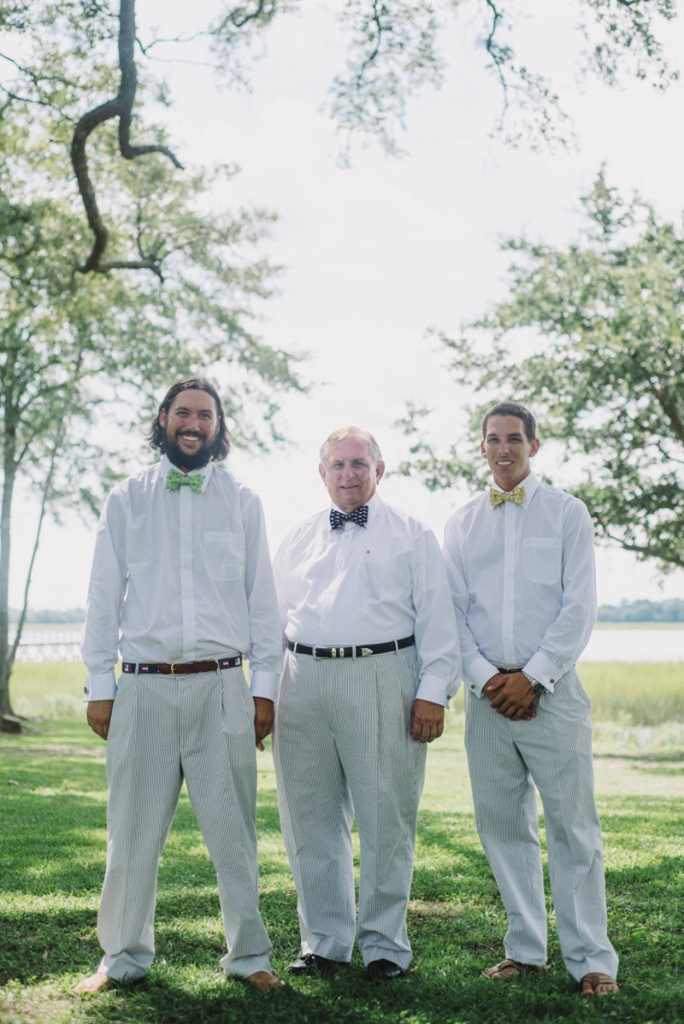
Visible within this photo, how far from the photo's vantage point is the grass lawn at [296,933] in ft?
10.8

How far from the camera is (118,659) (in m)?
3.68

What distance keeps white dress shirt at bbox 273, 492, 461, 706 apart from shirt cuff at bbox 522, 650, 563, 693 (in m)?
0.31

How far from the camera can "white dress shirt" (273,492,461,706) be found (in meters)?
3.76

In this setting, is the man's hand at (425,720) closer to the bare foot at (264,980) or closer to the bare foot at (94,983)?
the bare foot at (264,980)

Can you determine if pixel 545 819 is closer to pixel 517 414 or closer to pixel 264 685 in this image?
pixel 264 685

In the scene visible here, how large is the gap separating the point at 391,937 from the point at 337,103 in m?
8.21

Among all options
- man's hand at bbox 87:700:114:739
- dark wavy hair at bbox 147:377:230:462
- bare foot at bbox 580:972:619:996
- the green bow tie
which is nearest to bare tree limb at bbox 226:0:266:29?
dark wavy hair at bbox 147:377:230:462

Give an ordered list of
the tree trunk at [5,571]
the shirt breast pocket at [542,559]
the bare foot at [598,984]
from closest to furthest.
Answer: the bare foot at [598,984]
the shirt breast pocket at [542,559]
the tree trunk at [5,571]

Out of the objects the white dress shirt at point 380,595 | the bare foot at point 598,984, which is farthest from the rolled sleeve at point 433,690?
the bare foot at point 598,984

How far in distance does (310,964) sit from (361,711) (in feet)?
3.44

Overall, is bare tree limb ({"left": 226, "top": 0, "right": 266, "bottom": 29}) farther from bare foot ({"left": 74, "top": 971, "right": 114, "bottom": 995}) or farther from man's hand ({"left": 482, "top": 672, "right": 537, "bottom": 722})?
bare foot ({"left": 74, "top": 971, "right": 114, "bottom": 995})

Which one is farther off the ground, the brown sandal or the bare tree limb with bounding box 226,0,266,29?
the bare tree limb with bounding box 226,0,266,29

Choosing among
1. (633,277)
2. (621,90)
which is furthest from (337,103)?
(633,277)

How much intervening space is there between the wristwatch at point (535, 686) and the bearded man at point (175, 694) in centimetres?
98
